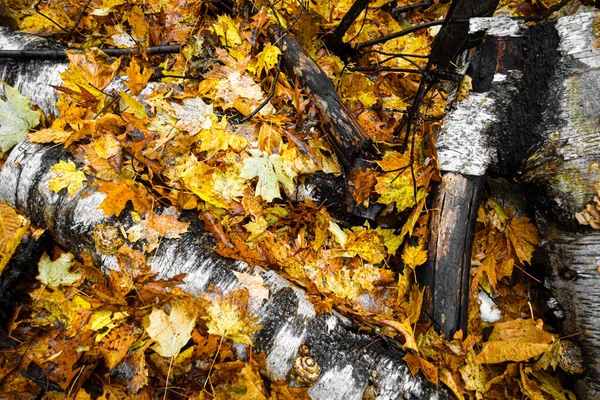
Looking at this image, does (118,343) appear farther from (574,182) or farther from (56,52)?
(574,182)

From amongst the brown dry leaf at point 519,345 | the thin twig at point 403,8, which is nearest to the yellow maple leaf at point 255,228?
the brown dry leaf at point 519,345

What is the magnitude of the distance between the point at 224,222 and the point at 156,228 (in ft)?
1.17

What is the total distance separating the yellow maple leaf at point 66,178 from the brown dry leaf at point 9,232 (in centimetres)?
24

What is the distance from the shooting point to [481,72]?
2244mm

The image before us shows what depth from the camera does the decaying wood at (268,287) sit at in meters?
1.64

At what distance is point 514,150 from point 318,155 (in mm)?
1117

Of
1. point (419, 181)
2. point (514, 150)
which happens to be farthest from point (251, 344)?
point (514, 150)

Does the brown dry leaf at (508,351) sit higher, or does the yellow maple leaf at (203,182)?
the yellow maple leaf at (203,182)

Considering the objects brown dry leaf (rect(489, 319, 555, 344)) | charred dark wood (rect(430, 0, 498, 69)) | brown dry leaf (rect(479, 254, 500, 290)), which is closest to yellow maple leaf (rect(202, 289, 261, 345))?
brown dry leaf (rect(489, 319, 555, 344))

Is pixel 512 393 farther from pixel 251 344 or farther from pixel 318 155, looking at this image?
pixel 318 155

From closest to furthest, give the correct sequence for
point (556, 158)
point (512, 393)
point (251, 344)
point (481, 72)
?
point (251, 344), point (512, 393), point (556, 158), point (481, 72)

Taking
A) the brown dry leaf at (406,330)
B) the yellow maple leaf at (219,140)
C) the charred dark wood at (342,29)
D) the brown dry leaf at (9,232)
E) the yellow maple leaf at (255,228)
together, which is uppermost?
the charred dark wood at (342,29)

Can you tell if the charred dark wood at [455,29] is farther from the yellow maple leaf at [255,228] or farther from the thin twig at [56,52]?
the thin twig at [56,52]

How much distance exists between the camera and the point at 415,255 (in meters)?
2.03
